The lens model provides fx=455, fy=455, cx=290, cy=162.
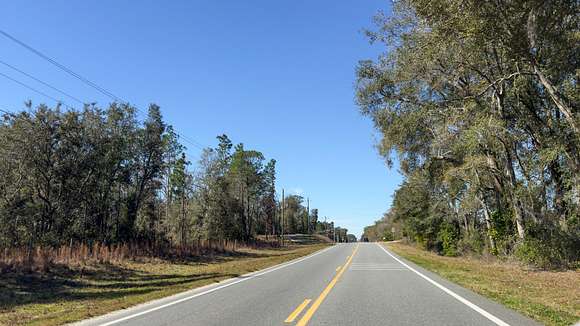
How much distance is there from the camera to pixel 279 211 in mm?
114750

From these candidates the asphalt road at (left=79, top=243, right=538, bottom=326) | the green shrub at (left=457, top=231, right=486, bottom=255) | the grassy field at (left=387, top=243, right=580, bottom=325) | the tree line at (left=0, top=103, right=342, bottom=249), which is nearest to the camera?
the asphalt road at (left=79, top=243, right=538, bottom=326)

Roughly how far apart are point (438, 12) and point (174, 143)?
31.5 metres

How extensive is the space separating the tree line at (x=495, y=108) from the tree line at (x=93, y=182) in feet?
59.1

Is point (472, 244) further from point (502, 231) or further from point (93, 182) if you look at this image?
point (93, 182)

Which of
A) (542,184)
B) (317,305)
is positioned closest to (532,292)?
(317,305)

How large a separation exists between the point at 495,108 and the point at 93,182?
85.9ft

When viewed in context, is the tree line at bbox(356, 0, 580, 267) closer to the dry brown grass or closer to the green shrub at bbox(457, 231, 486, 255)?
the green shrub at bbox(457, 231, 486, 255)

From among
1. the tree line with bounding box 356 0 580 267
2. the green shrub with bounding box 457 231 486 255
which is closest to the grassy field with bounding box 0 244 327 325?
the tree line with bounding box 356 0 580 267

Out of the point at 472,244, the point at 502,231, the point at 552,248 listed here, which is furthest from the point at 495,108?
the point at 472,244

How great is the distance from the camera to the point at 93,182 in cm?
3212

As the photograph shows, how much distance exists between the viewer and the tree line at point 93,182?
2608cm

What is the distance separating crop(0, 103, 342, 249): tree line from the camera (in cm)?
2608

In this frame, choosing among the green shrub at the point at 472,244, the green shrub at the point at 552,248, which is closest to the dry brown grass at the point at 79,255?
the green shrub at the point at 472,244

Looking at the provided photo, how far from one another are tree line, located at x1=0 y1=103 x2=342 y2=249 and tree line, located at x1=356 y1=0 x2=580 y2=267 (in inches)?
709
